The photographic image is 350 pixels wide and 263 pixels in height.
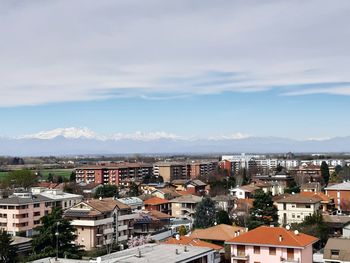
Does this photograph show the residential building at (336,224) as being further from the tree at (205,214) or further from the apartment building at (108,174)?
the apartment building at (108,174)

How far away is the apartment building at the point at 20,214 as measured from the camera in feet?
139

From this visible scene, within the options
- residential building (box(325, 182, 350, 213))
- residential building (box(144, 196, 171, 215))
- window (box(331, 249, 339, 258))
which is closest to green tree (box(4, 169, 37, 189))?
residential building (box(144, 196, 171, 215))

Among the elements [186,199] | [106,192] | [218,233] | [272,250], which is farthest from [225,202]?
[272,250]

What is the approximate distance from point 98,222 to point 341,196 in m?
25.7

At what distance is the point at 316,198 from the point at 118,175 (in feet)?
184

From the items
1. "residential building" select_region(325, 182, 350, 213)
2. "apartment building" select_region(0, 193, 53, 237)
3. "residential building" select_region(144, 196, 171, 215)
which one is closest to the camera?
"apartment building" select_region(0, 193, 53, 237)

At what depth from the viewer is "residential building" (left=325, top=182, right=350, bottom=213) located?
49094mm

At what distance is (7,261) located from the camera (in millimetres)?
26844

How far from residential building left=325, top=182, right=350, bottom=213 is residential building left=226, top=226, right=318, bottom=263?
2533 cm

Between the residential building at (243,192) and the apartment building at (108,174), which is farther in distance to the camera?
the apartment building at (108,174)

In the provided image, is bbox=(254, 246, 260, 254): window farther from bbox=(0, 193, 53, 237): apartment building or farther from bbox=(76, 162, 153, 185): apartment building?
→ bbox=(76, 162, 153, 185): apartment building

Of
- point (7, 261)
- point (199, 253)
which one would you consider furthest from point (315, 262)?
point (7, 261)

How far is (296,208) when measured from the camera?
44.7 m

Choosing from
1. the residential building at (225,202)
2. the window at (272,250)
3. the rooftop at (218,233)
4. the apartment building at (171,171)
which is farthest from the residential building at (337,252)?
the apartment building at (171,171)
